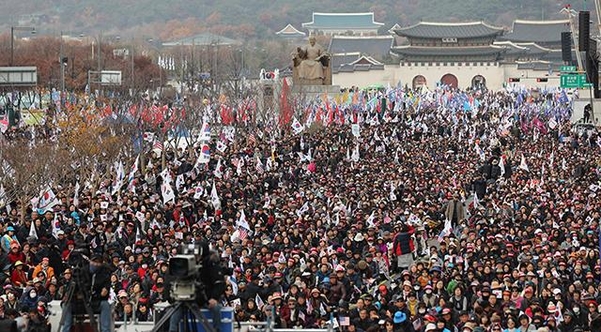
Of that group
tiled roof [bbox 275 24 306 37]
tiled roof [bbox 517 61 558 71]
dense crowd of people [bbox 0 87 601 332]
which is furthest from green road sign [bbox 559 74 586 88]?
tiled roof [bbox 275 24 306 37]

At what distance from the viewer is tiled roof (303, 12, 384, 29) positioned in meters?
183

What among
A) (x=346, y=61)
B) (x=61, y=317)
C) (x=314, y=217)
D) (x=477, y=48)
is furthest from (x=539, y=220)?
(x=346, y=61)

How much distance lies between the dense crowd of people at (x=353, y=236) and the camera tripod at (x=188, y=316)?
1722 millimetres

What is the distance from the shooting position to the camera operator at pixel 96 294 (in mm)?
10898

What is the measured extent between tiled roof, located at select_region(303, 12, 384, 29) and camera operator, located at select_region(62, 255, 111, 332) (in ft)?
563

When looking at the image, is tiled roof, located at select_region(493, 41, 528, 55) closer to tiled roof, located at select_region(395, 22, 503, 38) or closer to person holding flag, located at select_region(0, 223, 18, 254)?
tiled roof, located at select_region(395, 22, 503, 38)

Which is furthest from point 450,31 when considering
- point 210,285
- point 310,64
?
point 210,285

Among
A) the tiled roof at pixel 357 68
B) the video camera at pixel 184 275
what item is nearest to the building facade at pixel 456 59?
the tiled roof at pixel 357 68

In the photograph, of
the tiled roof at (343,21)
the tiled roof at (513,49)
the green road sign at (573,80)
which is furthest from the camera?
the tiled roof at (343,21)

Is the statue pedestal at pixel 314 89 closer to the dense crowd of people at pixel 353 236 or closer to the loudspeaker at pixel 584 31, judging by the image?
the loudspeaker at pixel 584 31

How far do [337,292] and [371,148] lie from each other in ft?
81.2

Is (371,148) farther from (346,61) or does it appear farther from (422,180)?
(346,61)

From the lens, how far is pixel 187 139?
4294 centimetres

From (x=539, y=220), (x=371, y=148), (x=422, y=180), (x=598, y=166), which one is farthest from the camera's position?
(x=371, y=148)
